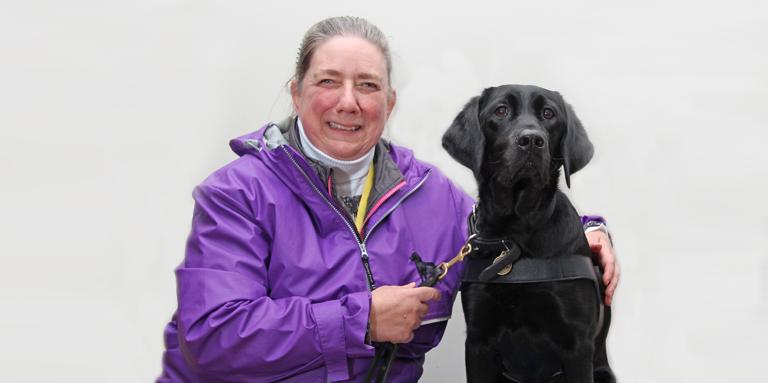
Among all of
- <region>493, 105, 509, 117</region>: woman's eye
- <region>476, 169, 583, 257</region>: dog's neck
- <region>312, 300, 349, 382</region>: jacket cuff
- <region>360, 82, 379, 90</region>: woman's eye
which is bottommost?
<region>312, 300, 349, 382</region>: jacket cuff

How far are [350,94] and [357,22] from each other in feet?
0.75

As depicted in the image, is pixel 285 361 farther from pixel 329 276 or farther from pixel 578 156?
pixel 578 156

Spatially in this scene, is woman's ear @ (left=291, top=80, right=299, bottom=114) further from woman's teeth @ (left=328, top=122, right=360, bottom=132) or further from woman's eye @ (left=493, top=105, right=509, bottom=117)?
woman's eye @ (left=493, top=105, right=509, bottom=117)

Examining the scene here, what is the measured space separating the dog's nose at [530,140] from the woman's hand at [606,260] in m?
0.43

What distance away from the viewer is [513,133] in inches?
70.3

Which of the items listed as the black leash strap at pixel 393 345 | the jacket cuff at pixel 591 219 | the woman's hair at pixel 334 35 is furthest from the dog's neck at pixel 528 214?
the woman's hair at pixel 334 35

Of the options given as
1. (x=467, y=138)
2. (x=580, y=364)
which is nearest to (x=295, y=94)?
(x=467, y=138)

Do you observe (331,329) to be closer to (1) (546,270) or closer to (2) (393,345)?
(2) (393,345)

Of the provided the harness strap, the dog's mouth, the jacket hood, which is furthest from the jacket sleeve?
the dog's mouth

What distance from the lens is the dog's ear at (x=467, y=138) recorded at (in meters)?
1.86

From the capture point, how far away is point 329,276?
1863 mm

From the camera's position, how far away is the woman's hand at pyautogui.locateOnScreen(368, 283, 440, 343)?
1777mm

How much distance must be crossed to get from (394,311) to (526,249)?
0.34m

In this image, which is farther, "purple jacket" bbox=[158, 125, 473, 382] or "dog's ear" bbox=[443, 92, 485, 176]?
"dog's ear" bbox=[443, 92, 485, 176]
